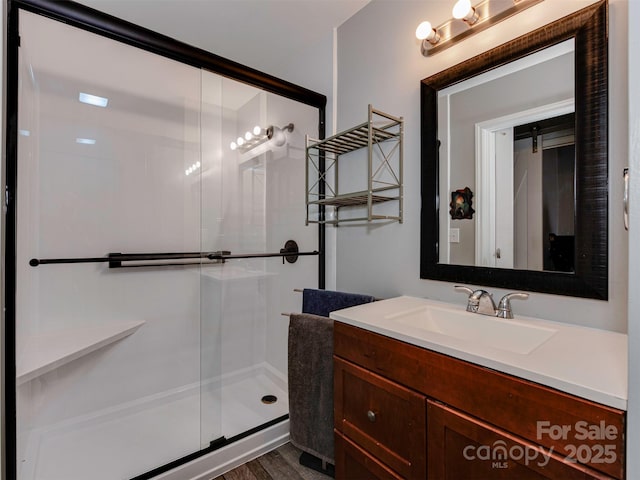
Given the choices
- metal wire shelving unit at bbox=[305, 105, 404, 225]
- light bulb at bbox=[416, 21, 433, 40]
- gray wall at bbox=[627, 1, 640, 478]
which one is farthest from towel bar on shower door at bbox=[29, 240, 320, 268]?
gray wall at bbox=[627, 1, 640, 478]

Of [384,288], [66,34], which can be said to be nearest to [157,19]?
[66,34]

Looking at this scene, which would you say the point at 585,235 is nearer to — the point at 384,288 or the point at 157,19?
the point at 384,288

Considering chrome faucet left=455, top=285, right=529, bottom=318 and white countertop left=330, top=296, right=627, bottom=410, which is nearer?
white countertop left=330, top=296, right=627, bottom=410

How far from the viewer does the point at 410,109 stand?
150 cm

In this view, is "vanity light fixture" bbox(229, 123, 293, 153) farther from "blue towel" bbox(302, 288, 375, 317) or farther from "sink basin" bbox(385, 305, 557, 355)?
"sink basin" bbox(385, 305, 557, 355)

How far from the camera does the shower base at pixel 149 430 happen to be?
4.79 feet

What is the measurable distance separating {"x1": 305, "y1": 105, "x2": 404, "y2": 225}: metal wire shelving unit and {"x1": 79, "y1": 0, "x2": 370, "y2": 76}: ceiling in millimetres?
704

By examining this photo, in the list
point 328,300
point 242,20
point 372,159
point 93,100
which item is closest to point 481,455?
point 328,300

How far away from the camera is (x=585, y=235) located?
98 cm

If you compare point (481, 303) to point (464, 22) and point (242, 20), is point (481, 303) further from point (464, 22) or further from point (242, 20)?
point (242, 20)

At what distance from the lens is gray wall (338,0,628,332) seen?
0.92m

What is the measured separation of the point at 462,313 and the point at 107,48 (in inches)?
94.0

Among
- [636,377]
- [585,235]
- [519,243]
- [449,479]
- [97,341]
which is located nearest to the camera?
[636,377]

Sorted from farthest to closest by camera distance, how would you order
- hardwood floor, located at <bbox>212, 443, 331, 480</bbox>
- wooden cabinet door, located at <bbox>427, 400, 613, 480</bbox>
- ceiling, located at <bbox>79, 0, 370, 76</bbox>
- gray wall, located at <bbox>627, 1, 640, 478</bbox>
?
ceiling, located at <bbox>79, 0, 370, 76</bbox> → hardwood floor, located at <bbox>212, 443, 331, 480</bbox> → wooden cabinet door, located at <bbox>427, 400, 613, 480</bbox> → gray wall, located at <bbox>627, 1, 640, 478</bbox>
